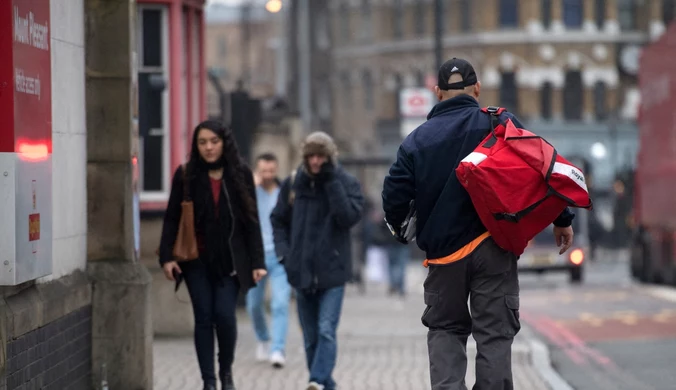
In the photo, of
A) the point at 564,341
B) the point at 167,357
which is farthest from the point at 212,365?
the point at 564,341

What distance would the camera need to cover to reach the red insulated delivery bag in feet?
23.9

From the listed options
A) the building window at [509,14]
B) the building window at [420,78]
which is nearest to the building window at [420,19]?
the building window at [420,78]

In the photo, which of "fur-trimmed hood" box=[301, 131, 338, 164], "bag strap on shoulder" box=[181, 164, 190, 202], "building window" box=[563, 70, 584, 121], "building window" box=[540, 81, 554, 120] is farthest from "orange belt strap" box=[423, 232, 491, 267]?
"building window" box=[563, 70, 584, 121]

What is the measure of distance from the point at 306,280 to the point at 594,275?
29.8m

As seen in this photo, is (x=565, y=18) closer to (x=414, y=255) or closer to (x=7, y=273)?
(x=414, y=255)

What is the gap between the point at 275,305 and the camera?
12992 mm

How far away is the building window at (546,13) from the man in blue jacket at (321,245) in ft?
Answer: 184

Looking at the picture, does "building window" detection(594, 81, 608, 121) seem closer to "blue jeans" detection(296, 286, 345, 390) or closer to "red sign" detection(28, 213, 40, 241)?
"blue jeans" detection(296, 286, 345, 390)

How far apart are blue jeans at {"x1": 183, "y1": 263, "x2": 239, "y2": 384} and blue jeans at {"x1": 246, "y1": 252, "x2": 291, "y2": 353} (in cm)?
266

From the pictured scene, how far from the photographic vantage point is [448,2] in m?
66.4

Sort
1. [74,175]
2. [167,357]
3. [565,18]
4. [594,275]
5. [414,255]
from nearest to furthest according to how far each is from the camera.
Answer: [74,175]
[167,357]
[594,275]
[414,255]
[565,18]

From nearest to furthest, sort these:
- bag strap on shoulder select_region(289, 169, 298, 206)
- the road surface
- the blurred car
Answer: bag strap on shoulder select_region(289, 169, 298, 206)
the road surface
the blurred car

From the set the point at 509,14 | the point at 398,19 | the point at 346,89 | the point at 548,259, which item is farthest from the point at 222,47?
the point at 548,259

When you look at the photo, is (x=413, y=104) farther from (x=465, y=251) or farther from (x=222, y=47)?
(x=222, y=47)
